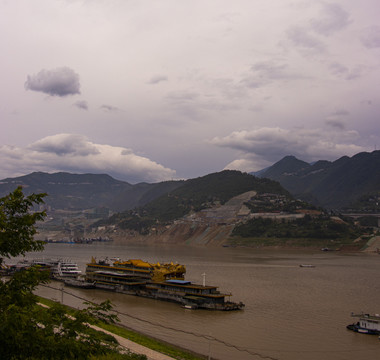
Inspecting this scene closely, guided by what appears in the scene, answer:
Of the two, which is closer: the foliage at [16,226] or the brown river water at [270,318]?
the foliage at [16,226]

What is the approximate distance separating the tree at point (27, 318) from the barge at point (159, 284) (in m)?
46.3

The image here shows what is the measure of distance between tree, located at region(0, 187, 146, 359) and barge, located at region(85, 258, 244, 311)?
46348 millimetres

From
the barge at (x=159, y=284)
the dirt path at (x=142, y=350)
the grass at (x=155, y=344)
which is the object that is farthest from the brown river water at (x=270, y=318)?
the dirt path at (x=142, y=350)

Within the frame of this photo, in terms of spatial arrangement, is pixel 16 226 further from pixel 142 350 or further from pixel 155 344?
pixel 155 344

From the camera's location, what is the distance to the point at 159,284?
237 feet

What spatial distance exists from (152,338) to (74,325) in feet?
97.1

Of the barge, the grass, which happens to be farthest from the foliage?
the barge

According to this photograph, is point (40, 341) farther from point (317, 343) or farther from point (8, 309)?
point (317, 343)

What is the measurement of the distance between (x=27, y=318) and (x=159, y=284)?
196 feet

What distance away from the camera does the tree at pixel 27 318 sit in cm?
1358

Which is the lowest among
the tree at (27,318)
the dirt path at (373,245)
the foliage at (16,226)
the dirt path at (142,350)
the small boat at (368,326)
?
the dirt path at (373,245)

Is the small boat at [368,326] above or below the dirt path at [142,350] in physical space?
below

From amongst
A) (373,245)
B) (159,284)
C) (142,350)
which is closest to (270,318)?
(142,350)

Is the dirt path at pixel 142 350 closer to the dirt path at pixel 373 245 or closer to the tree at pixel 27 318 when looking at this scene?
the tree at pixel 27 318
